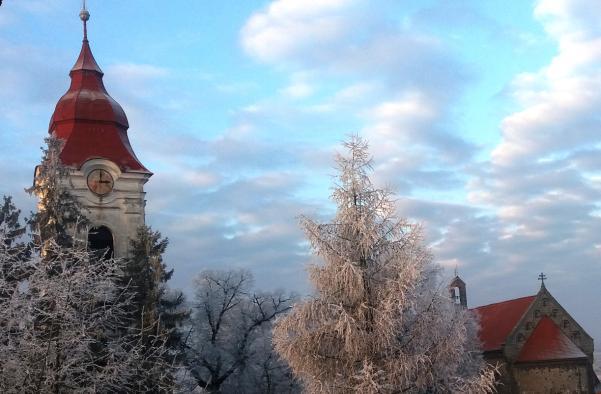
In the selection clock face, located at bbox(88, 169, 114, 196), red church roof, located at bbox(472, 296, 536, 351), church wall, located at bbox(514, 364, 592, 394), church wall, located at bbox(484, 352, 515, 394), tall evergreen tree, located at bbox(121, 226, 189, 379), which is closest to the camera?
tall evergreen tree, located at bbox(121, 226, 189, 379)

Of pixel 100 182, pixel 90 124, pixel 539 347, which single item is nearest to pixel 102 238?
pixel 100 182

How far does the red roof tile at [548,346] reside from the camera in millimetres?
45062

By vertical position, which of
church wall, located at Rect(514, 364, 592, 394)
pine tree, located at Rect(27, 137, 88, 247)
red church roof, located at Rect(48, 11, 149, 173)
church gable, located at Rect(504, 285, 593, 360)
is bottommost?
church wall, located at Rect(514, 364, 592, 394)

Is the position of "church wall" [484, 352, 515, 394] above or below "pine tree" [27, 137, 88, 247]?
below

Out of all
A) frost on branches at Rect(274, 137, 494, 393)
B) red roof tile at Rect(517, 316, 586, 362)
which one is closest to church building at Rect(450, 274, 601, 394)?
red roof tile at Rect(517, 316, 586, 362)

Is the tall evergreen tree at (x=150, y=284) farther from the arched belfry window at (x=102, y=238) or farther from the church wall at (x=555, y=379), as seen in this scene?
the church wall at (x=555, y=379)

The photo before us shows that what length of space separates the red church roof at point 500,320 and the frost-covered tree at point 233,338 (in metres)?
14.6

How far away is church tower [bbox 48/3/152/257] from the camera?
35125 millimetres

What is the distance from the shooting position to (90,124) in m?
36.2

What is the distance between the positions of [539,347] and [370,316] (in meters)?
30.8

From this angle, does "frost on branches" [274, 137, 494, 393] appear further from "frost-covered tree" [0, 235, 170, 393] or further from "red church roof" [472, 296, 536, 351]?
"red church roof" [472, 296, 536, 351]

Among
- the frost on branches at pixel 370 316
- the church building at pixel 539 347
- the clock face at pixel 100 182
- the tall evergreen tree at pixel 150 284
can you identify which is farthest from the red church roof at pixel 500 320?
the frost on branches at pixel 370 316

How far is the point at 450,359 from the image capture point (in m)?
18.8

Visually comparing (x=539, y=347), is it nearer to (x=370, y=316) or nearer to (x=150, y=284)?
(x=150, y=284)
